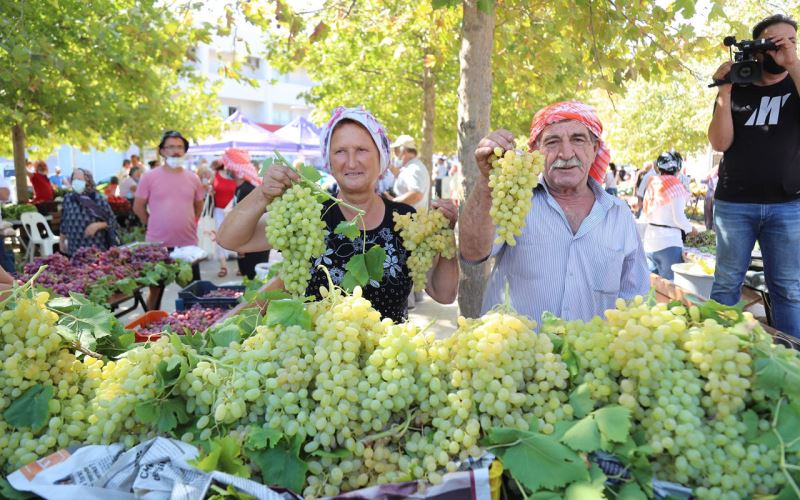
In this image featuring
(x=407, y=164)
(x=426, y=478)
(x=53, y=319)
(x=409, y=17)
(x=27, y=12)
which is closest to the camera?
(x=426, y=478)

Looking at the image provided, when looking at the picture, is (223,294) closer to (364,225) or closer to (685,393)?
(364,225)

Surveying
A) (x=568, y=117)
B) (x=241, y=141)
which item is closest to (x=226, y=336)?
(x=568, y=117)

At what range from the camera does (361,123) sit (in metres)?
2.36

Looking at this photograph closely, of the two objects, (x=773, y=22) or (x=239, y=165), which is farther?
(x=239, y=165)

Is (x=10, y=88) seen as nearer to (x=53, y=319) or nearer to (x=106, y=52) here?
(x=106, y=52)

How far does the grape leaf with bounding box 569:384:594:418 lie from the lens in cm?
132

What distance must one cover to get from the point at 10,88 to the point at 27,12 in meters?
1.01

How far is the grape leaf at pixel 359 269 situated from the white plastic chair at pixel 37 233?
965cm

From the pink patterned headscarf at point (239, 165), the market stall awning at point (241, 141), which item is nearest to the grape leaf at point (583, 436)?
the pink patterned headscarf at point (239, 165)

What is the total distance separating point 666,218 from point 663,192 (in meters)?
0.31

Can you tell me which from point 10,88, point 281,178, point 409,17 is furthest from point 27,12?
point 281,178

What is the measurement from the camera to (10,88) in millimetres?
7344

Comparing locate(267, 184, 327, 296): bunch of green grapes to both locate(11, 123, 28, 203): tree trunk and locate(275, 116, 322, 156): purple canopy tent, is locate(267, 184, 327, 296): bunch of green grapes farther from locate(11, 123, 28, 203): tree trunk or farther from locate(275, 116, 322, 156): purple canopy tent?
locate(275, 116, 322, 156): purple canopy tent

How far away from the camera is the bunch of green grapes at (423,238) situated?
7.02 feet
